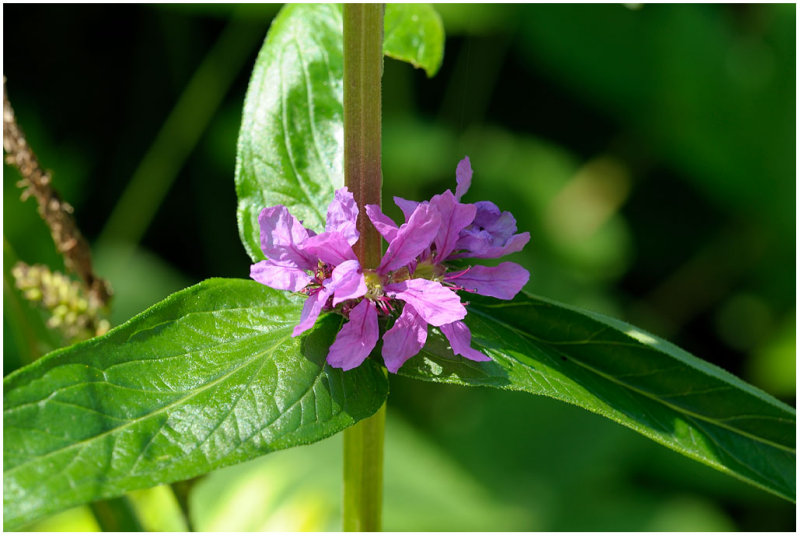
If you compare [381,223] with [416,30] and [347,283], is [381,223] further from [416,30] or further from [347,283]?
[416,30]

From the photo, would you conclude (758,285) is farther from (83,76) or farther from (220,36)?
(83,76)

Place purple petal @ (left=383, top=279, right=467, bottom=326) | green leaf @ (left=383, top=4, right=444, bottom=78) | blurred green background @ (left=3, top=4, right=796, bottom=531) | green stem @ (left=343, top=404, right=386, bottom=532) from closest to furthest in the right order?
purple petal @ (left=383, top=279, right=467, bottom=326), green stem @ (left=343, top=404, right=386, bottom=532), green leaf @ (left=383, top=4, right=444, bottom=78), blurred green background @ (left=3, top=4, right=796, bottom=531)

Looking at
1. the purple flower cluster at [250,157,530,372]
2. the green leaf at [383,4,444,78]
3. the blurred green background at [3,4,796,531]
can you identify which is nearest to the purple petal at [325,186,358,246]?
the purple flower cluster at [250,157,530,372]

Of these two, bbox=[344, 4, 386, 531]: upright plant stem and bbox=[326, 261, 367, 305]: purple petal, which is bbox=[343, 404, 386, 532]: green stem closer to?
bbox=[344, 4, 386, 531]: upright plant stem

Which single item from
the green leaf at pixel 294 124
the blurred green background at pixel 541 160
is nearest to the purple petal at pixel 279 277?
A: the green leaf at pixel 294 124

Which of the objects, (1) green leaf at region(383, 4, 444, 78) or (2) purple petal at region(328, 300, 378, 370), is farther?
(1) green leaf at region(383, 4, 444, 78)

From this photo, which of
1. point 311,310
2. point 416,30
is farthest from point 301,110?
point 311,310
